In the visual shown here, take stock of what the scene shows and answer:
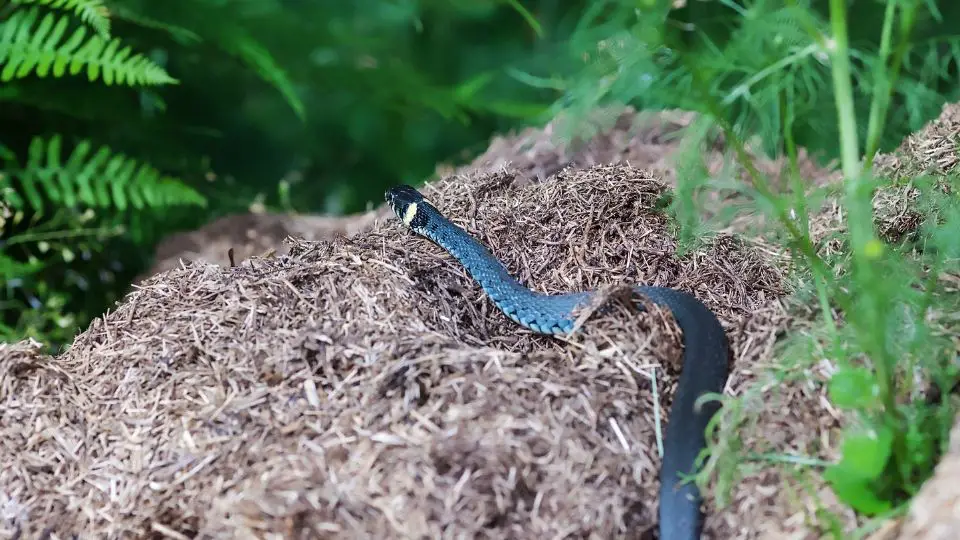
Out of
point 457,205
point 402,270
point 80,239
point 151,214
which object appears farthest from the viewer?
point 151,214

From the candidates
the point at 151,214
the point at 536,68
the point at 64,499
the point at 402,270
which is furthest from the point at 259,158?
the point at 64,499

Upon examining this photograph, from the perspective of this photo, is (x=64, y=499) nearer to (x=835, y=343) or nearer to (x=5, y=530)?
(x=5, y=530)

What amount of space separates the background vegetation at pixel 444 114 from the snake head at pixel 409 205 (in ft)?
2.62

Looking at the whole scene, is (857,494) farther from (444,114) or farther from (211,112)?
(211,112)

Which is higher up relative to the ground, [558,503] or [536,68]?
[536,68]

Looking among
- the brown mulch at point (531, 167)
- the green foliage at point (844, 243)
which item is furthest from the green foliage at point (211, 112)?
the green foliage at point (844, 243)

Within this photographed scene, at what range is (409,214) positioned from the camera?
11.3 ft

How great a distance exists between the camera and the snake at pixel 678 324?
209cm

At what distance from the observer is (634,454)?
222 cm

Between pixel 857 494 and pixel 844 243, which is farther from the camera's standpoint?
pixel 844 243

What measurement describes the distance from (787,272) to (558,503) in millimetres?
1611

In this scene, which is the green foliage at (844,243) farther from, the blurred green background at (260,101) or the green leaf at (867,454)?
the blurred green background at (260,101)

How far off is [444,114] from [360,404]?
3.19 meters

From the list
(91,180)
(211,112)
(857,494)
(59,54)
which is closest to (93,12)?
(59,54)
